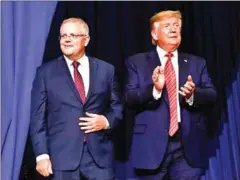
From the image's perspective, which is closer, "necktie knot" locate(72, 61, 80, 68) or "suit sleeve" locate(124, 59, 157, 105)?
"suit sleeve" locate(124, 59, 157, 105)

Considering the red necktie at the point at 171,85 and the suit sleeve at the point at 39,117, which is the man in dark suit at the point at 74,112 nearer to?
the suit sleeve at the point at 39,117

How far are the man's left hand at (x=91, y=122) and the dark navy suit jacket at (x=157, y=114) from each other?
0.16 meters

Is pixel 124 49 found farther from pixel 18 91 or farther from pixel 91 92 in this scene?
pixel 18 91

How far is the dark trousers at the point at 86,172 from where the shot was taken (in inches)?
84.9

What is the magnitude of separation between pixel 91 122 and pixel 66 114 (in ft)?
0.42

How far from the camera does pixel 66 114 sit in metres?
2.22

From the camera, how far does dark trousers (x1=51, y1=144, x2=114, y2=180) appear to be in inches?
84.9

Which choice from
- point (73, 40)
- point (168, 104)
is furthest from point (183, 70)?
point (73, 40)

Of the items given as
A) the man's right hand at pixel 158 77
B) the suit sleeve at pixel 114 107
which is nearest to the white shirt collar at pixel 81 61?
the suit sleeve at pixel 114 107

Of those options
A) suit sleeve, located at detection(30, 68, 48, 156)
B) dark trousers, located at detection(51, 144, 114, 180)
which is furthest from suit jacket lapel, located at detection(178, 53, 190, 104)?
suit sleeve, located at detection(30, 68, 48, 156)

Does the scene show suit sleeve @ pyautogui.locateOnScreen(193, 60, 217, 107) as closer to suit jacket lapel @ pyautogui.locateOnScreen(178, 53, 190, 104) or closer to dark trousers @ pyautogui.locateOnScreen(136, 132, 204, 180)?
suit jacket lapel @ pyautogui.locateOnScreen(178, 53, 190, 104)

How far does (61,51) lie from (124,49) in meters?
0.35

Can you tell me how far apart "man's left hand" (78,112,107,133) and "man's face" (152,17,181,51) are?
50 cm

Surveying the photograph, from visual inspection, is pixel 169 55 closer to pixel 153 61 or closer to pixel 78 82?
pixel 153 61
